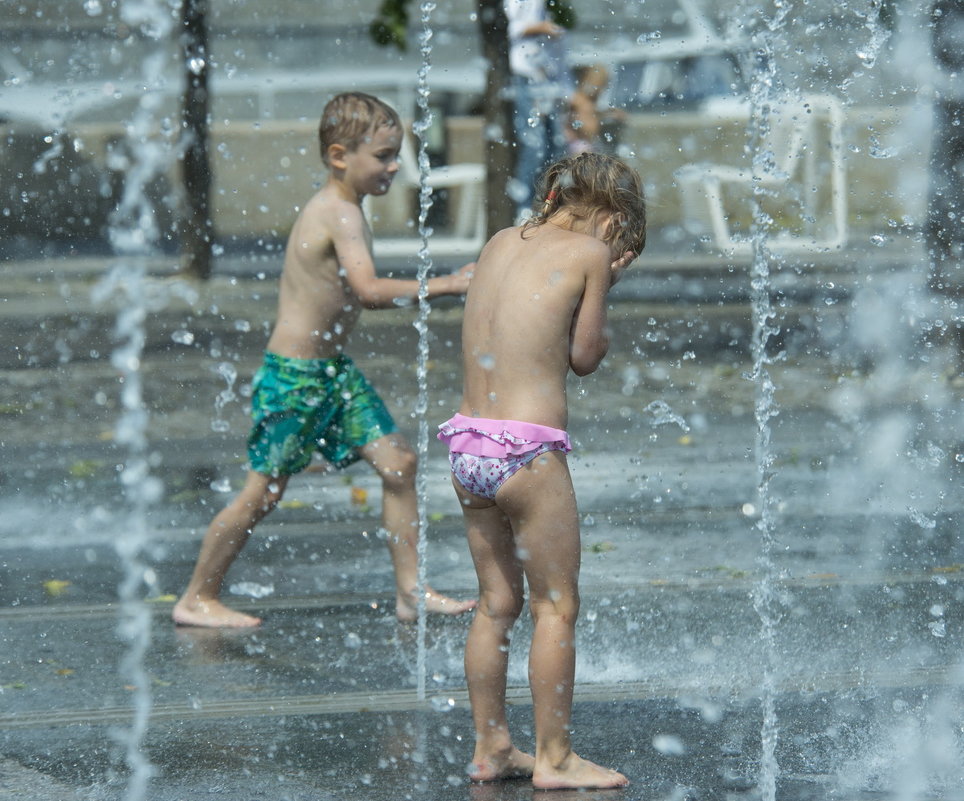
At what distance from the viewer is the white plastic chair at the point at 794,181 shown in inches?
589

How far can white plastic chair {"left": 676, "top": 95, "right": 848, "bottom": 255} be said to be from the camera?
49.1ft

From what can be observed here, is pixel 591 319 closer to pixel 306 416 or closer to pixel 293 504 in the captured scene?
pixel 306 416

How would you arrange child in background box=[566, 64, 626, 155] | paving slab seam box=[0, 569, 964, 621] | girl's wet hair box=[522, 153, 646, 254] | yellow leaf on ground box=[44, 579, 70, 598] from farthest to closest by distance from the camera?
1. child in background box=[566, 64, 626, 155]
2. yellow leaf on ground box=[44, 579, 70, 598]
3. paving slab seam box=[0, 569, 964, 621]
4. girl's wet hair box=[522, 153, 646, 254]

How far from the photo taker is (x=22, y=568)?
18.4 feet

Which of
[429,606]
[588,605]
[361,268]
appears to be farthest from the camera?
[588,605]

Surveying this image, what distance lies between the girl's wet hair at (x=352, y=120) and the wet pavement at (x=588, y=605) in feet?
4.84

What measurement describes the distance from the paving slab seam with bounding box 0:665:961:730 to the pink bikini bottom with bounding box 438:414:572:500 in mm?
827

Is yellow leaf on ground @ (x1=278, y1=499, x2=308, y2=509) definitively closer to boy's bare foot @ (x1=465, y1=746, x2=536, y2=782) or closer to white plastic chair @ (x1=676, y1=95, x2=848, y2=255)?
boy's bare foot @ (x1=465, y1=746, x2=536, y2=782)

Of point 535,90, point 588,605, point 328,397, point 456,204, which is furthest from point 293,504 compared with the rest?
point 456,204

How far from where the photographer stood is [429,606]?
16.0ft

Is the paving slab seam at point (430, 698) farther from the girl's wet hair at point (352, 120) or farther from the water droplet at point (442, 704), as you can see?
the girl's wet hair at point (352, 120)

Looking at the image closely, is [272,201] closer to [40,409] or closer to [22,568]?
[40,409]

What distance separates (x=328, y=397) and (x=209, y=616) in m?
0.77

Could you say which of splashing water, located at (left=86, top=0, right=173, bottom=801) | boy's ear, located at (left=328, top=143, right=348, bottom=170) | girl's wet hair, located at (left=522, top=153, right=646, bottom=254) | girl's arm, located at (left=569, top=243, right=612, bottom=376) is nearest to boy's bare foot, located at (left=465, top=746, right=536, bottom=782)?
splashing water, located at (left=86, top=0, right=173, bottom=801)
